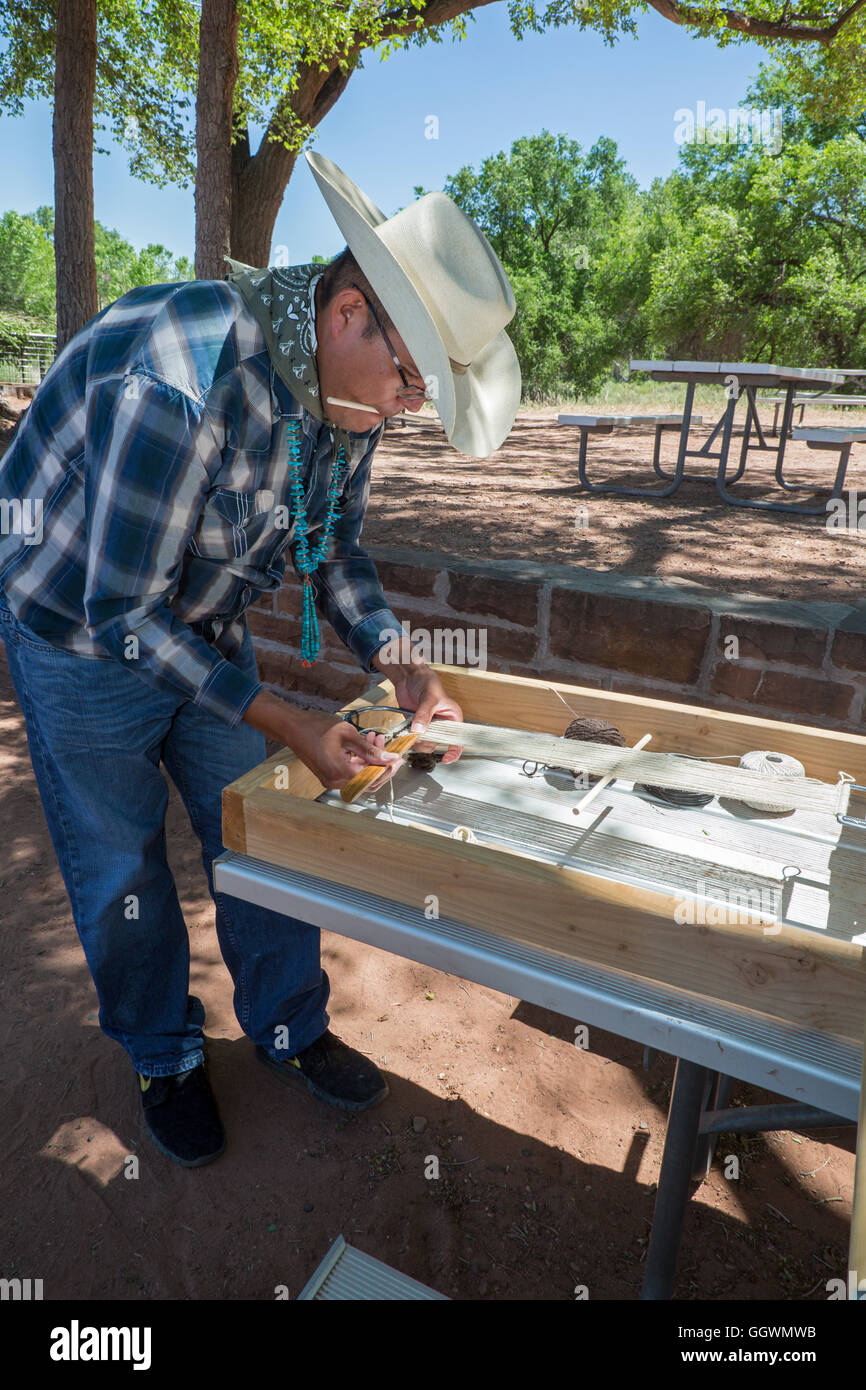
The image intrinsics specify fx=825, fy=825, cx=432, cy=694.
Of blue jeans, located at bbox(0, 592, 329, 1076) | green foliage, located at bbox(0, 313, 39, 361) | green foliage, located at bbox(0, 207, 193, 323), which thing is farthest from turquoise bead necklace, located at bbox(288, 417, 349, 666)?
green foliage, located at bbox(0, 207, 193, 323)

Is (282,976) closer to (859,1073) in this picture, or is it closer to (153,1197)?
(153,1197)

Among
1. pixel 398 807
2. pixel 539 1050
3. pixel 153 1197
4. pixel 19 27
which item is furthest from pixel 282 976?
pixel 19 27

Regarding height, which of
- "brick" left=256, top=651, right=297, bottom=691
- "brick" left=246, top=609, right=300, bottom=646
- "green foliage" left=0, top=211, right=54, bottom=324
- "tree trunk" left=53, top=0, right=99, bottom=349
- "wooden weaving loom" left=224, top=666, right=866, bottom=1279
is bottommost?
"brick" left=256, top=651, right=297, bottom=691

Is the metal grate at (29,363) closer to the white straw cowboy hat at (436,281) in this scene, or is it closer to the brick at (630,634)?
the brick at (630,634)

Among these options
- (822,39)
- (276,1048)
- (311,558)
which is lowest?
(276,1048)

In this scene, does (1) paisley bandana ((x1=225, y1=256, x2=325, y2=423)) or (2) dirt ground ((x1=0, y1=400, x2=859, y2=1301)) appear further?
(2) dirt ground ((x1=0, y1=400, x2=859, y2=1301))

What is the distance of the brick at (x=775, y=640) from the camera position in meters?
2.39

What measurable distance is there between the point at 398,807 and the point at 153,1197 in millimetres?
1247

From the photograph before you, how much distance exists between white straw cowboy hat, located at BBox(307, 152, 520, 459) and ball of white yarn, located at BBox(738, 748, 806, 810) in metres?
0.78

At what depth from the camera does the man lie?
1.37 metres

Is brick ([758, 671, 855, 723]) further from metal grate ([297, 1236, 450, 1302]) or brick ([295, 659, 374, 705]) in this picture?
metal grate ([297, 1236, 450, 1302])

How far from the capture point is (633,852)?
127 cm

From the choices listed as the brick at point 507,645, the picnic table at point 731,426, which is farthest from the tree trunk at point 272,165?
the brick at point 507,645

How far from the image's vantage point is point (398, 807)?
56.2 inches
